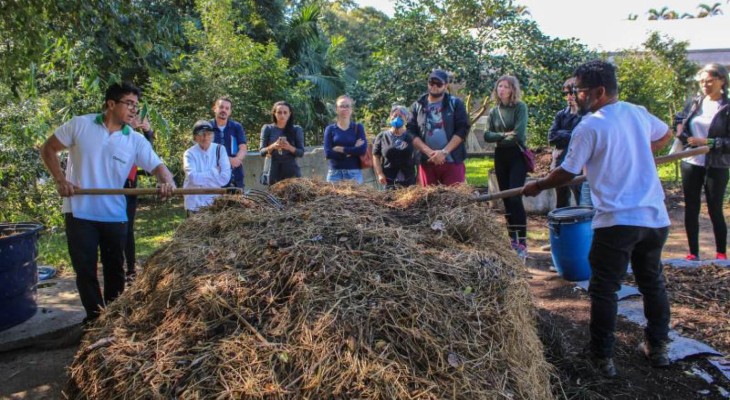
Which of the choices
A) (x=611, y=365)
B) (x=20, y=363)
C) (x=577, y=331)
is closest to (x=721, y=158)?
(x=577, y=331)

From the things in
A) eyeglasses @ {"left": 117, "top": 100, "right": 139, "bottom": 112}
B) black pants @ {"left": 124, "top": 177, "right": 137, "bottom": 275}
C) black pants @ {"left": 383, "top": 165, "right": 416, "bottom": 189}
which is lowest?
black pants @ {"left": 124, "top": 177, "right": 137, "bottom": 275}

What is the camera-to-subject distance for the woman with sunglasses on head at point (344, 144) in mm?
6465

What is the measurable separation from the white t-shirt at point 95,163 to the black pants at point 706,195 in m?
5.43

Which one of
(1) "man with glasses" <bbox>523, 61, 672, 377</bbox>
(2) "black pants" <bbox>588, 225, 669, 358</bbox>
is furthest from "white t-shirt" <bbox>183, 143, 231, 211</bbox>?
(2) "black pants" <bbox>588, 225, 669, 358</bbox>

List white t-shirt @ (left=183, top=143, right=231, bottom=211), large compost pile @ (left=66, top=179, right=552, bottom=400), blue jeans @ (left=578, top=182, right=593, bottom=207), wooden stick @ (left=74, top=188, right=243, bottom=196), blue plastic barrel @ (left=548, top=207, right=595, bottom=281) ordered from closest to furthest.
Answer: large compost pile @ (left=66, top=179, right=552, bottom=400) < wooden stick @ (left=74, top=188, right=243, bottom=196) < blue plastic barrel @ (left=548, top=207, right=595, bottom=281) < white t-shirt @ (left=183, top=143, right=231, bottom=211) < blue jeans @ (left=578, top=182, right=593, bottom=207)

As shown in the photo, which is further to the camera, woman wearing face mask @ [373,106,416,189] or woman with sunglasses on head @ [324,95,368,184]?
woman with sunglasses on head @ [324,95,368,184]

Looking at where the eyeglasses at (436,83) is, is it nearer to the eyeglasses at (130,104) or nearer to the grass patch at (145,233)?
the eyeglasses at (130,104)

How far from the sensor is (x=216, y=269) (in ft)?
8.80

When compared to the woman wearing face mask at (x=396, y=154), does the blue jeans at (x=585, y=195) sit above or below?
below

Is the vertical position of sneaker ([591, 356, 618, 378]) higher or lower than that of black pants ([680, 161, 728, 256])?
lower

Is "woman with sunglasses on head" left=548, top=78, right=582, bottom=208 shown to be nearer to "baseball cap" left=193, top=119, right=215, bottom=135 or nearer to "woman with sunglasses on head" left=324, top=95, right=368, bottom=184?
"woman with sunglasses on head" left=324, top=95, right=368, bottom=184

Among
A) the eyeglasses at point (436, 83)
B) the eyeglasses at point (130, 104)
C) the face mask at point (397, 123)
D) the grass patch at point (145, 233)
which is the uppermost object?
the eyeglasses at point (436, 83)

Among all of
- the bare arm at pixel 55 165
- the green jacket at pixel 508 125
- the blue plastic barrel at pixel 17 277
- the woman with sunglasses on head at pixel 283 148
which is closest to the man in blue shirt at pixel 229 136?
the woman with sunglasses on head at pixel 283 148

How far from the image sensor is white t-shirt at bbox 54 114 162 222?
3971 millimetres
